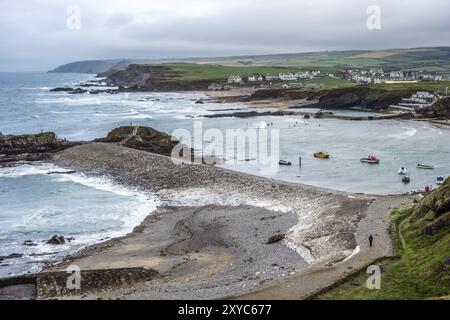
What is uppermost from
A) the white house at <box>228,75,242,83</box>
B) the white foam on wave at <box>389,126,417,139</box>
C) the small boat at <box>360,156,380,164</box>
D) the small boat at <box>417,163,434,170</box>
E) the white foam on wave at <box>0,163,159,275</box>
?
the white house at <box>228,75,242,83</box>

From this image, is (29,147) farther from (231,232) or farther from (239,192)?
(231,232)

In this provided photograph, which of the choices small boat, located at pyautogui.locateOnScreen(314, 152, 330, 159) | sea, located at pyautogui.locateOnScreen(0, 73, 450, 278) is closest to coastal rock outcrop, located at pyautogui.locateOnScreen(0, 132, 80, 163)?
sea, located at pyautogui.locateOnScreen(0, 73, 450, 278)

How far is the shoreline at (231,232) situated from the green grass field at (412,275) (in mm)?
2582

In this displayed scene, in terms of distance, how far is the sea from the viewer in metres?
36.8

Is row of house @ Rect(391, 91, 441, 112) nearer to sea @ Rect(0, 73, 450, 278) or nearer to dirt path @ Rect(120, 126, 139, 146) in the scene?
sea @ Rect(0, 73, 450, 278)

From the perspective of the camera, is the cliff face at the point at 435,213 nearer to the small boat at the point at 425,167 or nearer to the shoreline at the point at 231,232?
the shoreline at the point at 231,232

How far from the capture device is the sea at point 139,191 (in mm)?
36844

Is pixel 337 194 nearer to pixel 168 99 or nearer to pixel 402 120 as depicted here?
pixel 402 120

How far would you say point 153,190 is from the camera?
4784 centimetres

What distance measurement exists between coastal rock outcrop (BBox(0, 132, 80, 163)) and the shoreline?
48.4ft

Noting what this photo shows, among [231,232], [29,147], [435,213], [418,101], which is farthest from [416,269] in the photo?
[418,101]

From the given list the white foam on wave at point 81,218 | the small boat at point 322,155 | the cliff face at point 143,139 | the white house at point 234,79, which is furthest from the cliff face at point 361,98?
the white foam on wave at point 81,218
